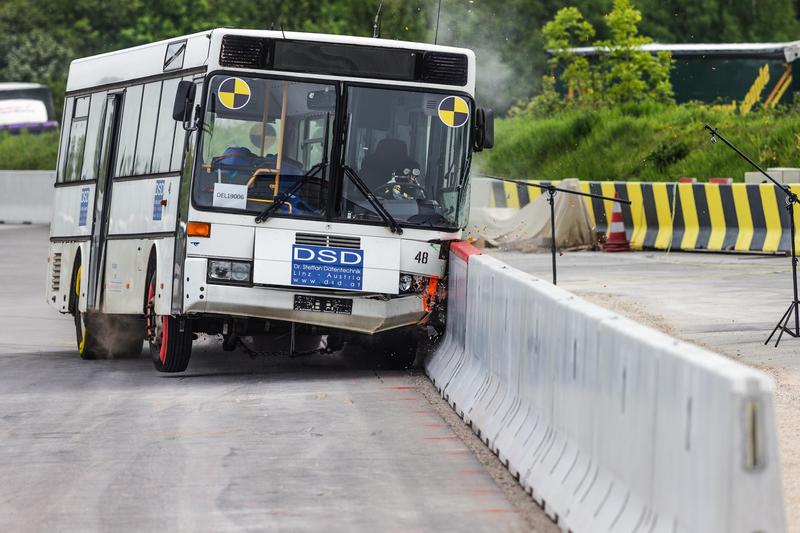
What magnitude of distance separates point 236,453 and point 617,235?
19.7 meters

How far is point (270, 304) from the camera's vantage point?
45.7ft

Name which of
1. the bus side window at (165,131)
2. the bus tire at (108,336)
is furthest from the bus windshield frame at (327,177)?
the bus tire at (108,336)

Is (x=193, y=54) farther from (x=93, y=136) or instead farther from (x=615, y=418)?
(x=615, y=418)

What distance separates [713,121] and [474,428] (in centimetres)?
2697

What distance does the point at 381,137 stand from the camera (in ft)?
47.0

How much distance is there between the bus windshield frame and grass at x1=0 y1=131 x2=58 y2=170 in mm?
48171

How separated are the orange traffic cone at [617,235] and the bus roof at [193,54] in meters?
12.9

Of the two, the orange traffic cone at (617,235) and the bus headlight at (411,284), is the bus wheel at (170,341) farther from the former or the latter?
the orange traffic cone at (617,235)

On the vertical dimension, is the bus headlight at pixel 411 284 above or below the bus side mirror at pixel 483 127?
below

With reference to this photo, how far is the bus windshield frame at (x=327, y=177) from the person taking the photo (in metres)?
14.1

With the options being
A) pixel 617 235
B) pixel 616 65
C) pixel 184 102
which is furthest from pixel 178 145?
pixel 616 65

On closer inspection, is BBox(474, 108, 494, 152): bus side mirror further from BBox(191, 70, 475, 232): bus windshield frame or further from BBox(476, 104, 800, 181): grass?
BBox(476, 104, 800, 181): grass

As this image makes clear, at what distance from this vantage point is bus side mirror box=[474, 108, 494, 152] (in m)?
14.5

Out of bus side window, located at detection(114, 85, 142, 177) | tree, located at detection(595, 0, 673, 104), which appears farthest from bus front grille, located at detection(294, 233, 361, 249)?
tree, located at detection(595, 0, 673, 104)
